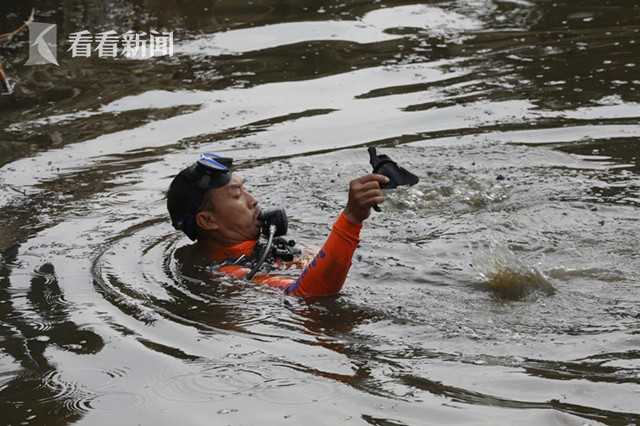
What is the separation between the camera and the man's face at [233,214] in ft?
21.6

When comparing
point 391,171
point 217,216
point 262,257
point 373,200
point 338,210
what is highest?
point 391,171

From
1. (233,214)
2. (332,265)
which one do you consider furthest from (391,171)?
(233,214)

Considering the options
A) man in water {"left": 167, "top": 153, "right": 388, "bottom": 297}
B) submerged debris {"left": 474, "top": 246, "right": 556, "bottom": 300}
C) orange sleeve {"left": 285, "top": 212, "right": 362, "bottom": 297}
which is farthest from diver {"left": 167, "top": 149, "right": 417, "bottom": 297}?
submerged debris {"left": 474, "top": 246, "right": 556, "bottom": 300}

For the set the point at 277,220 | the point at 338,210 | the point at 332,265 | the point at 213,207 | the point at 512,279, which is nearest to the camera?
the point at 332,265

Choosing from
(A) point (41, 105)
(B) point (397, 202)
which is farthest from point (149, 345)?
(A) point (41, 105)

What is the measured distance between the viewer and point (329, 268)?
577cm

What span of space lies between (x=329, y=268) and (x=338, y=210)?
73.7 inches

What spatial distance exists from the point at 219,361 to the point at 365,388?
745 millimetres

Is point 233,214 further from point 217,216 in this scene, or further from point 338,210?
point 338,210

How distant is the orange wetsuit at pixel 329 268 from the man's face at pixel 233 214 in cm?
45

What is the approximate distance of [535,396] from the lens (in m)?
4.46

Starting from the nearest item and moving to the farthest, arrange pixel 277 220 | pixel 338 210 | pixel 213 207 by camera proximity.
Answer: pixel 277 220, pixel 213 207, pixel 338 210

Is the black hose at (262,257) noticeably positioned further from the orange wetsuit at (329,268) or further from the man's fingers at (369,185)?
the man's fingers at (369,185)

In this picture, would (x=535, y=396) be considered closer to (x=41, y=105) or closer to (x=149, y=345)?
(x=149, y=345)
